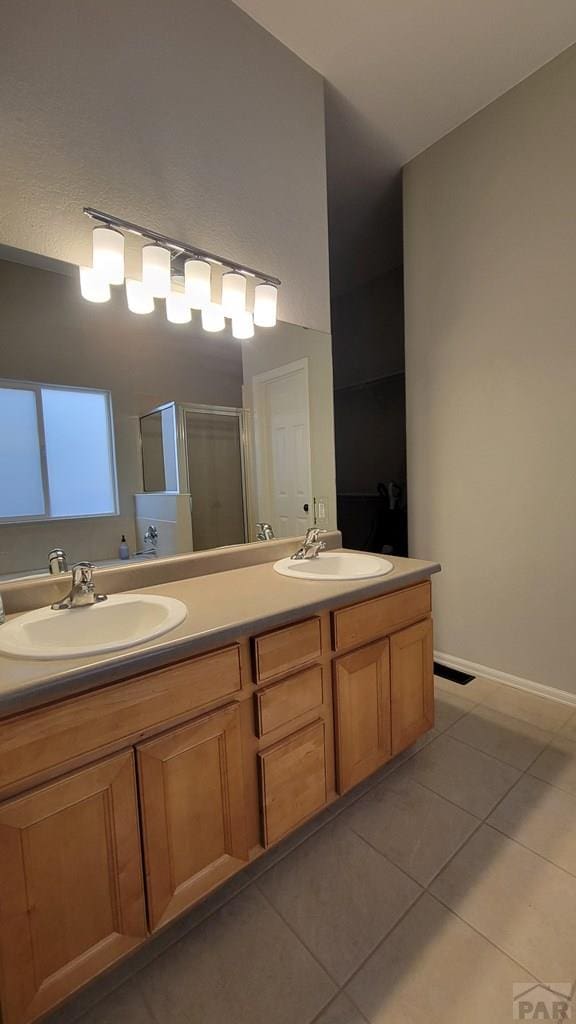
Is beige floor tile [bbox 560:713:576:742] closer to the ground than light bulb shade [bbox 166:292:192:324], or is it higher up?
Result: closer to the ground

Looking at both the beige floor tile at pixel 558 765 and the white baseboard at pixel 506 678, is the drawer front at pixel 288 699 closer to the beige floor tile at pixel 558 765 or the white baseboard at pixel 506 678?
the beige floor tile at pixel 558 765

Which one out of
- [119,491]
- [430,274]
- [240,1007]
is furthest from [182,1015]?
[430,274]

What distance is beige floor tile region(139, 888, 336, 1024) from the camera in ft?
2.93

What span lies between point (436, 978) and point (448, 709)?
1171 millimetres

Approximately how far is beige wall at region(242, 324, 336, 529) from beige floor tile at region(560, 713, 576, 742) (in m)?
1.35

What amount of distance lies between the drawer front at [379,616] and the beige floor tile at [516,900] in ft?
2.22

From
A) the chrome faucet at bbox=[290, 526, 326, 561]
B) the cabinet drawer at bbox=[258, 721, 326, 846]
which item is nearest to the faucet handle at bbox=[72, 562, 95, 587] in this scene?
the cabinet drawer at bbox=[258, 721, 326, 846]

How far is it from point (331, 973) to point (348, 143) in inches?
132

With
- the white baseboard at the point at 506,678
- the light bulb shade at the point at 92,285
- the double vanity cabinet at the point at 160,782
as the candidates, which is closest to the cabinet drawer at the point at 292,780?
the double vanity cabinet at the point at 160,782

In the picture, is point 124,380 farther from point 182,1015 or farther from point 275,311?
point 182,1015

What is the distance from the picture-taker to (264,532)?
1829mm

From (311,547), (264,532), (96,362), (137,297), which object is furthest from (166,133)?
(311,547)

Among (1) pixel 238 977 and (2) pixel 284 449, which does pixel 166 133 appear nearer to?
(2) pixel 284 449

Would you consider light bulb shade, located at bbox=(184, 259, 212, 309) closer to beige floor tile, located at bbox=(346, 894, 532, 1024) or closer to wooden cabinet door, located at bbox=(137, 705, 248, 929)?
wooden cabinet door, located at bbox=(137, 705, 248, 929)
